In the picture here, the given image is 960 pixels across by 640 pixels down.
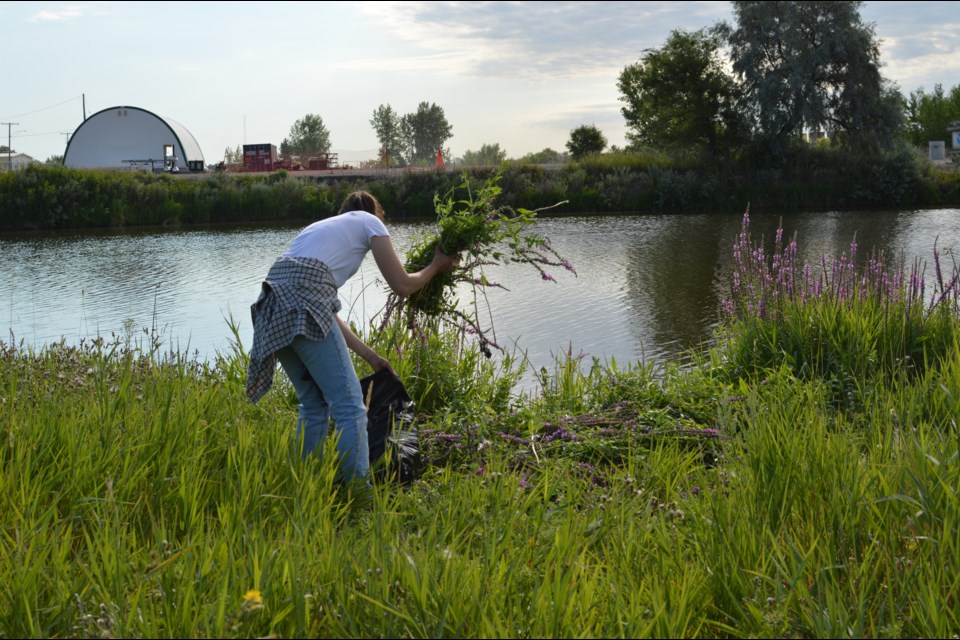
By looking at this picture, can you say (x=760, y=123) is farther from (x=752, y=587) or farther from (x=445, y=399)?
(x=752, y=587)

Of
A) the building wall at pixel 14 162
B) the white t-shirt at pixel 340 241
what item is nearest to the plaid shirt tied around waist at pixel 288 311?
the white t-shirt at pixel 340 241

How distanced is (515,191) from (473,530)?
3208cm

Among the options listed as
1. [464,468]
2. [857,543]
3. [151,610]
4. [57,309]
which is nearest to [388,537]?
[151,610]

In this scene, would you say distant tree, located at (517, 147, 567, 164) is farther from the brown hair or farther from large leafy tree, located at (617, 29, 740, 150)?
the brown hair

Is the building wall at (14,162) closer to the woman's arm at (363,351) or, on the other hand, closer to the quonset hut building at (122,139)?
the quonset hut building at (122,139)

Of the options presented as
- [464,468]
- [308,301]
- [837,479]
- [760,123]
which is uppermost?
[760,123]

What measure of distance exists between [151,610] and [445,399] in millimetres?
4047

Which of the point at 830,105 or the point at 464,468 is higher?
the point at 830,105

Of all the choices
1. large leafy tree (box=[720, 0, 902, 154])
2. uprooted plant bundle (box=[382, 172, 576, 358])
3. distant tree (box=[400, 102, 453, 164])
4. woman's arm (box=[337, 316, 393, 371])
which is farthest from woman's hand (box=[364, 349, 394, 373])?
distant tree (box=[400, 102, 453, 164])

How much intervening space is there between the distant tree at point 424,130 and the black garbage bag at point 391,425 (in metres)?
99.2

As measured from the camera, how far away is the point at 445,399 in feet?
21.0

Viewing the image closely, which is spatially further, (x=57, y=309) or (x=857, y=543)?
(x=57, y=309)

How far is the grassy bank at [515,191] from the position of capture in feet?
106

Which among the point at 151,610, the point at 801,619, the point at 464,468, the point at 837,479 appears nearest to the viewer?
the point at 151,610
